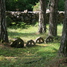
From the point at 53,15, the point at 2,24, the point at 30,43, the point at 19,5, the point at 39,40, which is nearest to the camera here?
the point at 2,24

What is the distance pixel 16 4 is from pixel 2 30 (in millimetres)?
18180

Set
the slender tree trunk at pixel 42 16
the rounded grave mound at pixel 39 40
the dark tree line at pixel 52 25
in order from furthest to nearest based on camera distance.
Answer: the slender tree trunk at pixel 42 16 → the rounded grave mound at pixel 39 40 → the dark tree line at pixel 52 25

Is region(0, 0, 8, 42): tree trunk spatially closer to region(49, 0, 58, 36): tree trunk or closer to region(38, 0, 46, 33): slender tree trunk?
region(49, 0, 58, 36): tree trunk

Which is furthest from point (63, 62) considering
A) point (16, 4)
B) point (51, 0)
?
point (16, 4)

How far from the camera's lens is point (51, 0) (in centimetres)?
1460

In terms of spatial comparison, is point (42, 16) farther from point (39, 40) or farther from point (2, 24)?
point (2, 24)

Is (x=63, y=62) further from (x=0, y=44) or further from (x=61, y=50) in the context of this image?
(x=0, y=44)

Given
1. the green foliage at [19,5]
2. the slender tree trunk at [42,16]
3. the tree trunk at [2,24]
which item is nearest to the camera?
the tree trunk at [2,24]

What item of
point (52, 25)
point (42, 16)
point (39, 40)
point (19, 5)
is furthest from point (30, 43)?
point (19, 5)

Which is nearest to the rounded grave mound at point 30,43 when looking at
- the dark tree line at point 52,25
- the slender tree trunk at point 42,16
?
the dark tree line at point 52,25

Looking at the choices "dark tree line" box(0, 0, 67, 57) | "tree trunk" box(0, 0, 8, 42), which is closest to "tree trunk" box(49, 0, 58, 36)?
"dark tree line" box(0, 0, 67, 57)

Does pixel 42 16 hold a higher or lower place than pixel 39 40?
higher

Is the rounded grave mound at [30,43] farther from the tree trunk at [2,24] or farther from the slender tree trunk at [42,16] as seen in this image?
the slender tree trunk at [42,16]

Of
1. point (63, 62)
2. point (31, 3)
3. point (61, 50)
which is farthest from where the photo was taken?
point (31, 3)
